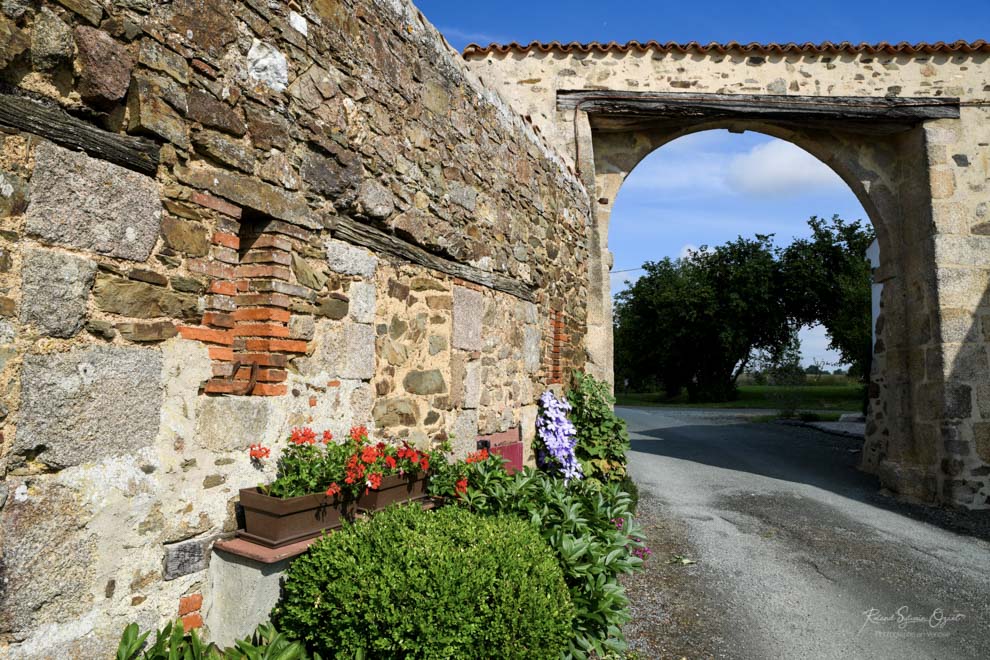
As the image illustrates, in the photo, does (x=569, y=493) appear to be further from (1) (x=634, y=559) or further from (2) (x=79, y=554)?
(2) (x=79, y=554)

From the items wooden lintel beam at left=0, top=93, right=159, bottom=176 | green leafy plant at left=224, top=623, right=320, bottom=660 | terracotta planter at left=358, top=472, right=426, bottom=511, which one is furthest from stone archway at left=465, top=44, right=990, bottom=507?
wooden lintel beam at left=0, top=93, right=159, bottom=176

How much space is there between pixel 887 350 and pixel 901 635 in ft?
18.5

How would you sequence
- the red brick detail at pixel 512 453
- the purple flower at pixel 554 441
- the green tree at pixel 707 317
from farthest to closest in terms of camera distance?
the green tree at pixel 707 317
the purple flower at pixel 554 441
the red brick detail at pixel 512 453

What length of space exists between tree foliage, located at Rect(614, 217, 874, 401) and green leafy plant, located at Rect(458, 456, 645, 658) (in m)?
23.3

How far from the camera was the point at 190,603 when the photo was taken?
2322 millimetres

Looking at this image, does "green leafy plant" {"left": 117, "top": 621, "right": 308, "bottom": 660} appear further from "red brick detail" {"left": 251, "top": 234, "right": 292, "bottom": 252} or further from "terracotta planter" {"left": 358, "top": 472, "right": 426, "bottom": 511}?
"red brick detail" {"left": 251, "top": 234, "right": 292, "bottom": 252}

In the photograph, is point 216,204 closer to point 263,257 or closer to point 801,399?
point 263,257

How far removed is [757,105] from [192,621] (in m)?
8.19

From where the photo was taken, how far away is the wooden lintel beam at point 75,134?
5.93 feet

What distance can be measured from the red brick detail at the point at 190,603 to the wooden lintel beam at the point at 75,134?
5.22 feet

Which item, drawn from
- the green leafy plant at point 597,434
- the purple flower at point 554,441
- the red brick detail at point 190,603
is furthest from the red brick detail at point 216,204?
the green leafy plant at point 597,434

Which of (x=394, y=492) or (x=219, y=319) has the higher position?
(x=219, y=319)

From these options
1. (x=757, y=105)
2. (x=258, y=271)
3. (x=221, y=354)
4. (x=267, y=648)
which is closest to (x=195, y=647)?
(x=267, y=648)
